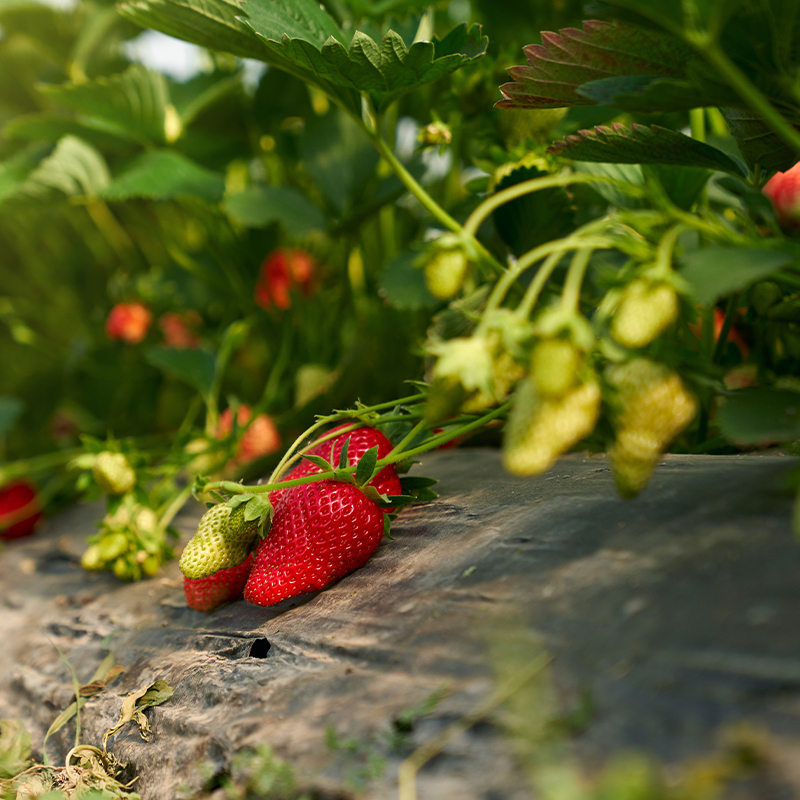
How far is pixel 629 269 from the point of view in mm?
396

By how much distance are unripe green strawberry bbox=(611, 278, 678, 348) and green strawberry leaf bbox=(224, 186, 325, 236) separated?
0.70 metres

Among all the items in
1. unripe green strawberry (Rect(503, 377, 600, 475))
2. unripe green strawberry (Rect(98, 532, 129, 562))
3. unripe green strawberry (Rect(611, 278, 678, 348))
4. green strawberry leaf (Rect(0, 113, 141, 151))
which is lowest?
unripe green strawberry (Rect(98, 532, 129, 562))

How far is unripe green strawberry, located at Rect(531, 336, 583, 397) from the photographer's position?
13.5 inches

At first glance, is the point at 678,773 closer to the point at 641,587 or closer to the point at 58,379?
the point at 641,587

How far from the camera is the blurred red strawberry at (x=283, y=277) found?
1139 mm

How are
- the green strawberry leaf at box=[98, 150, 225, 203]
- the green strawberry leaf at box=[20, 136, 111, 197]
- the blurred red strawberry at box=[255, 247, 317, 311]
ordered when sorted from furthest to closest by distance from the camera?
the blurred red strawberry at box=[255, 247, 317, 311], the green strawberry leaf at box=[20, 136, 111, 197], the green strawberry leaf at box=[98, 150, 225, 203]

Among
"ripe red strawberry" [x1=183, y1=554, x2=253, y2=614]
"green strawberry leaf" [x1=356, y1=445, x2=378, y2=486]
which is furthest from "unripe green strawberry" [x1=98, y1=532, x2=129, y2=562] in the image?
"green strawberry leaf" [x1=356, y1=445, x2=378, y2=486]

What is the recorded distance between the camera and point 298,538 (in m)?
0.57

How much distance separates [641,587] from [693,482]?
12 cm

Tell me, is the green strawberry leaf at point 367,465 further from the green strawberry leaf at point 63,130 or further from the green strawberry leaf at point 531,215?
the green strawberry leaf at point 63,130

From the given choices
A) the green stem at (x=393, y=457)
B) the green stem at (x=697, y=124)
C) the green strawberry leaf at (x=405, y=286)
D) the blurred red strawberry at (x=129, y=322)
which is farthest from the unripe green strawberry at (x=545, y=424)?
the blurred red strawberry at (x=129, y=322)

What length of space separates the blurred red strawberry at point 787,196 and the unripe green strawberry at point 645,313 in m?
0.31

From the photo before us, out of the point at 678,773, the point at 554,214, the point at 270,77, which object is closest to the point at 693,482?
the point at 678,773

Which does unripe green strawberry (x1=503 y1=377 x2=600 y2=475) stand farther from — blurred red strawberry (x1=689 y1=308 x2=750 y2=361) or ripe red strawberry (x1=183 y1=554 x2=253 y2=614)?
blurred red strawberry (x1=689 y1=308 x2=750 y2=361)
